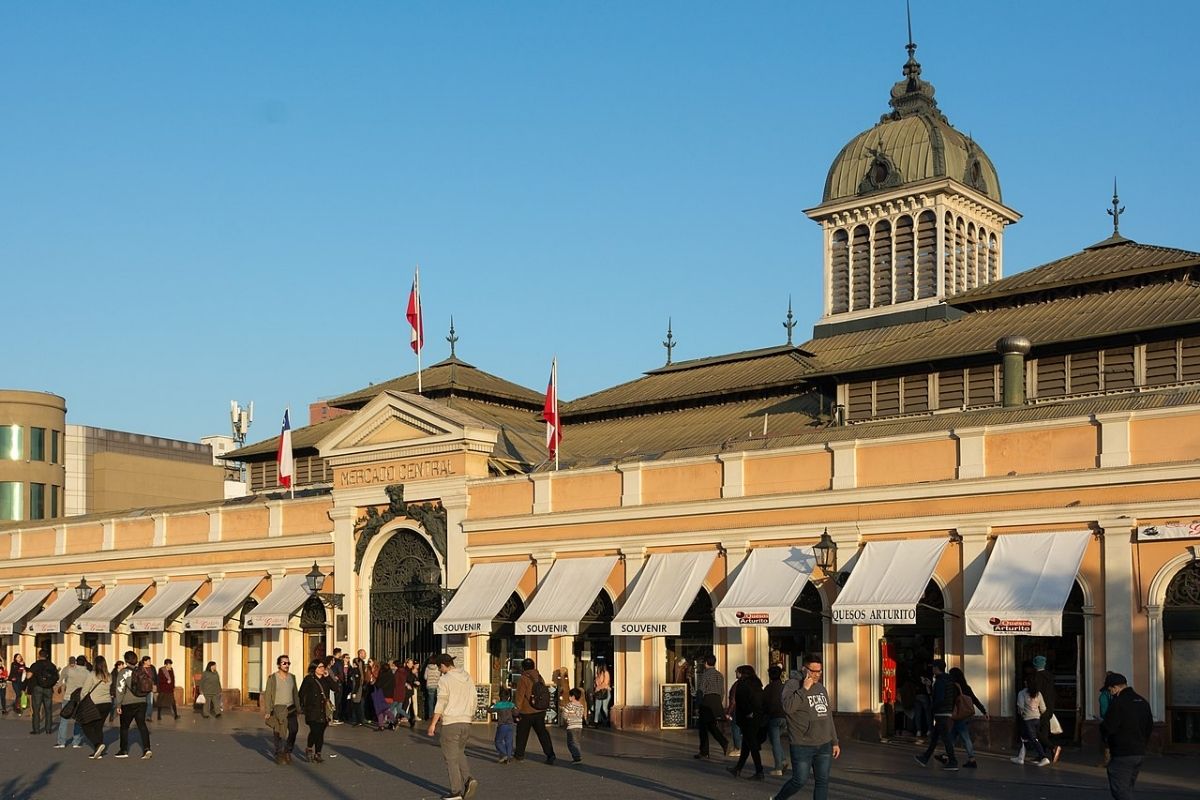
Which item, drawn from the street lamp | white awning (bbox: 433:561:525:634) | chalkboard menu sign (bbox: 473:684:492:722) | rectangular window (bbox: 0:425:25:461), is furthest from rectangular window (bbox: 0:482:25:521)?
chalkboard menu sign (bbox: 473:684:492:722)

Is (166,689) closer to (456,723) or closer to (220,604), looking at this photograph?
(220,604)

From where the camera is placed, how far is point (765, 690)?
80.1 ft

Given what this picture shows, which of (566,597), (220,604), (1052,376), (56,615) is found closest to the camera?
(1052,376)

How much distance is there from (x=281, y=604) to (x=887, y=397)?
15.8 meters

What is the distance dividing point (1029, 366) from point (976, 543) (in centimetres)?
656

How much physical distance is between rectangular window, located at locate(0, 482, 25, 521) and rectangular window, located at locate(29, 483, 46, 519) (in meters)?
0.48

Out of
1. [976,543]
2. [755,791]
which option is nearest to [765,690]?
[755,791]

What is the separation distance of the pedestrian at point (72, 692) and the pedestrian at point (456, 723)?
891 centimetres

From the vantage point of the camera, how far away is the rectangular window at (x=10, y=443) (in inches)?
3137

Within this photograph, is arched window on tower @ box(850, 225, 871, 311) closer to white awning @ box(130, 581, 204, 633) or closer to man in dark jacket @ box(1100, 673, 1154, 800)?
white awning @ box(130, 581, 204, 633)

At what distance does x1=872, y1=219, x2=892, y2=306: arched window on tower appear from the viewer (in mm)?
50875

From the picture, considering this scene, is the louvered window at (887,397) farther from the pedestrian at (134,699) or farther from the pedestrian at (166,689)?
the pedestrian at (166,689)

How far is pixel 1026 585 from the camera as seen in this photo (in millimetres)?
27344

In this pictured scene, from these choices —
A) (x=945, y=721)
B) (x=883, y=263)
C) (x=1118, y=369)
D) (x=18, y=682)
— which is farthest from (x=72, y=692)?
(x=883, y=263)
